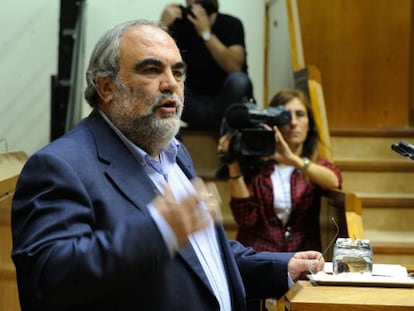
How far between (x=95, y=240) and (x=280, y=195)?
150cm

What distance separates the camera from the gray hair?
1.27 meters

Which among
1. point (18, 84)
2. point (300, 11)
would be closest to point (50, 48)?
point (18, 84)

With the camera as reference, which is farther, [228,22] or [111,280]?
[228,22]

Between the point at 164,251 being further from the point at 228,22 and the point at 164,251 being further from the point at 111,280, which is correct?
the point at 228,22

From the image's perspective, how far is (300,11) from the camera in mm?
4453

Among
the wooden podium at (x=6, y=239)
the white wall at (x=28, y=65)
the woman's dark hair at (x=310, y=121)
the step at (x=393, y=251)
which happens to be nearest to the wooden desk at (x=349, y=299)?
the wooden podium at (x=6, y=239)

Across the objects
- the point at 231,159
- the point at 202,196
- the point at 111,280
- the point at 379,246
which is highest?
the point at 202,196

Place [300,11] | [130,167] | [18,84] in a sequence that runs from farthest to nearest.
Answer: [300,11] < [18,84] < [130,167]

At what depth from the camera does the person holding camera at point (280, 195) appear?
2.38m

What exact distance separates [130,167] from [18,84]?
307cm

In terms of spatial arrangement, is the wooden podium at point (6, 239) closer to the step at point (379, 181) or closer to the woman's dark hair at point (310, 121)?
the woman's dark hair at point (310, 121)

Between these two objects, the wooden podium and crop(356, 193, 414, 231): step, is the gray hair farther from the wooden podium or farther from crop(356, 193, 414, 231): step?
crop(356, 193, 414, 231): step

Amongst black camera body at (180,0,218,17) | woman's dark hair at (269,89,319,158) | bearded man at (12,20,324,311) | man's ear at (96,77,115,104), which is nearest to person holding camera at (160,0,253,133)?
black camera body at (180,0,218,17)

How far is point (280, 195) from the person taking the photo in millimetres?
2414
